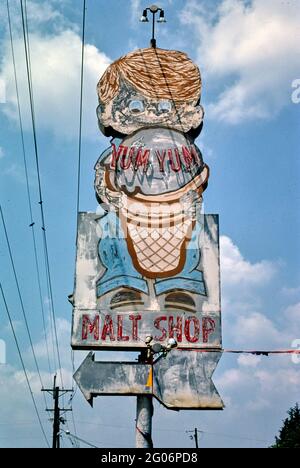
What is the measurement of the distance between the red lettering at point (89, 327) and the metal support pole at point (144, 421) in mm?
2049

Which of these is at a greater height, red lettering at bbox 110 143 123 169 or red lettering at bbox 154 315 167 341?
red lettering at bbox 110 143 123 169

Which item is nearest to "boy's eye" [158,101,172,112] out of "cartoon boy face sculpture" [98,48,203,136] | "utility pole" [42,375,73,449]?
"cartoon boy face sculpture" [98,48,203,136]

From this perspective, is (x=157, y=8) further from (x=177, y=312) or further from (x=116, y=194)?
(x=177, y=312)

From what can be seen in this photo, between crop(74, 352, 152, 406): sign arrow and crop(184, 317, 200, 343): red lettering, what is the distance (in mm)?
1315

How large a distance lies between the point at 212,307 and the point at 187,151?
4763 millimetres

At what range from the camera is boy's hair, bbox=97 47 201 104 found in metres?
20.2

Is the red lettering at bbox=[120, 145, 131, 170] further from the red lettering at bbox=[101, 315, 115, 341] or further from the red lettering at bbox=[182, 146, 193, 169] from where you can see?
the red lettering at bbox=[101, 315, 115, 341]

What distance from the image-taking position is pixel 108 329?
57.7 feet

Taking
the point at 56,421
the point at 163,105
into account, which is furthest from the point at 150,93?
the point at 56,421

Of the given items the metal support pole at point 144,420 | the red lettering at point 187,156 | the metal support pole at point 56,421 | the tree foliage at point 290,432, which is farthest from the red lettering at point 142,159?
the tree foliage at point 290,432

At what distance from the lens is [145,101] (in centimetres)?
2006

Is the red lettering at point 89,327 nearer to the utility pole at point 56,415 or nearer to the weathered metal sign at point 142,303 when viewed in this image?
the weathered metal sign at point 142,303
